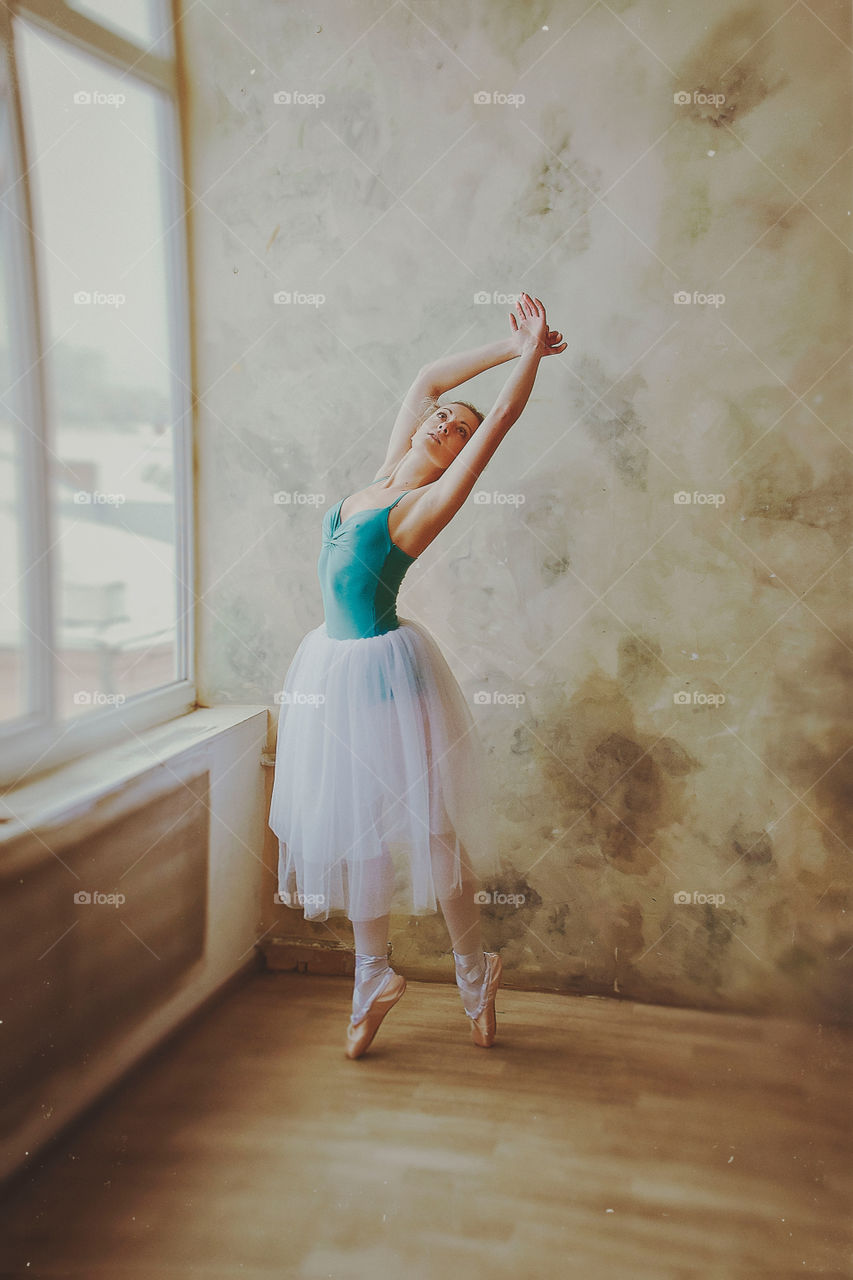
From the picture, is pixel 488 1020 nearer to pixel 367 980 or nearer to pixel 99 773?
pixel 367 980

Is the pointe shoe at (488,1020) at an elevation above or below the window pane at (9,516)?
below

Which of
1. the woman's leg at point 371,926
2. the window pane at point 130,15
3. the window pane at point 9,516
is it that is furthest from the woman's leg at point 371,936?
the window pane at point 130,15

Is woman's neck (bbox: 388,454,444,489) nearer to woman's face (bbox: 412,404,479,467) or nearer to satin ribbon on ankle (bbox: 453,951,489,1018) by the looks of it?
woman's face (bbox: 412,404,479,467)

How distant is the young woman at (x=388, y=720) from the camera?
5.45 feet

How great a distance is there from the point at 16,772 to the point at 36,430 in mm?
658

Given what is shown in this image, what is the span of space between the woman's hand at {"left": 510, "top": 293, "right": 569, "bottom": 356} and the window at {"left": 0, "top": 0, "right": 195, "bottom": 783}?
2.65ft

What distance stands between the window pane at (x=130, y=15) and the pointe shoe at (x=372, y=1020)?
7.03 feet

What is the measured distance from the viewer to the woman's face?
1.67 meters

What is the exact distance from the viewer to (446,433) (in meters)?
1.67

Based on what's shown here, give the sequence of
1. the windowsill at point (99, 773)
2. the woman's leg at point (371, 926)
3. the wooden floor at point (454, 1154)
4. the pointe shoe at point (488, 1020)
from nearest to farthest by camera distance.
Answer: the wooden floor at point (454, 1154) < the windowsill at point (99, 773) < the woman's leg at point (371, 926) < the pointe shoe at point (488, 1020)

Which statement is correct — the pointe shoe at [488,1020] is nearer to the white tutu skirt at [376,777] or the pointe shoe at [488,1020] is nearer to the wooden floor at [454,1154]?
the wooden floor at [454,1154]

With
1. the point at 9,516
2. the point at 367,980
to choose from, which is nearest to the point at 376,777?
the point at 367,980

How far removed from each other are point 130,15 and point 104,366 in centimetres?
76

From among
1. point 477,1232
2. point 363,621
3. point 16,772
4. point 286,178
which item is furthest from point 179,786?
point 286,178
